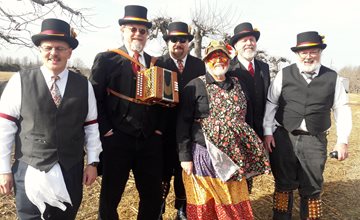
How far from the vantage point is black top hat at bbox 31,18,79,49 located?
2305 millimetres

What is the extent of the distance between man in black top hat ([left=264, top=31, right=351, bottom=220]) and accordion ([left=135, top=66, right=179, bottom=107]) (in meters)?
1.24

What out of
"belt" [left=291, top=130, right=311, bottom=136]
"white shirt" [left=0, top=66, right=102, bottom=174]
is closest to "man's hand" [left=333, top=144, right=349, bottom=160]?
"belt" [left=291, top=130, right=311, bottom=136]

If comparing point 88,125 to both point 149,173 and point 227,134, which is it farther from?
point 227,134

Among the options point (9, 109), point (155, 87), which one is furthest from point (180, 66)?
point (9, 109)

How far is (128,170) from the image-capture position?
10.0 feet

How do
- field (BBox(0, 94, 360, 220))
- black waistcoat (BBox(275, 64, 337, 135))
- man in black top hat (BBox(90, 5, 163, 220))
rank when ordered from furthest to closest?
field (BBox(0, 94, 360, 220)) → black waistcoat (BBox(275, 64, 337, 135)) → man in black top hat (BBox(90, 5, 163, 220))

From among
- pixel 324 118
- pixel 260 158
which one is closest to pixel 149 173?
pixel 260 158

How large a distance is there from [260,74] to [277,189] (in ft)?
4.27

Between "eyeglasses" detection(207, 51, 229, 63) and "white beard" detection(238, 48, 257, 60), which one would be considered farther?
"white beard" detection(238, 48, 257, 60)

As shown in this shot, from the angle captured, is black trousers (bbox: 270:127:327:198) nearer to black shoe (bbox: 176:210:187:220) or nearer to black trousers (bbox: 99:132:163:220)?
black shoe (bbox: 176:210:187:220)

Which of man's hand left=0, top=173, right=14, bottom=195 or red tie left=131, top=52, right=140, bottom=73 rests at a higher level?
red tie left=131, top=52, right=140, bottom=73

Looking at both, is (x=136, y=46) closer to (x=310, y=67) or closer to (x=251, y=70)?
(x=251, y=70)

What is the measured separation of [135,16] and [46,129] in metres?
1.37

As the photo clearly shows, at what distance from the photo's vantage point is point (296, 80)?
133 inches
